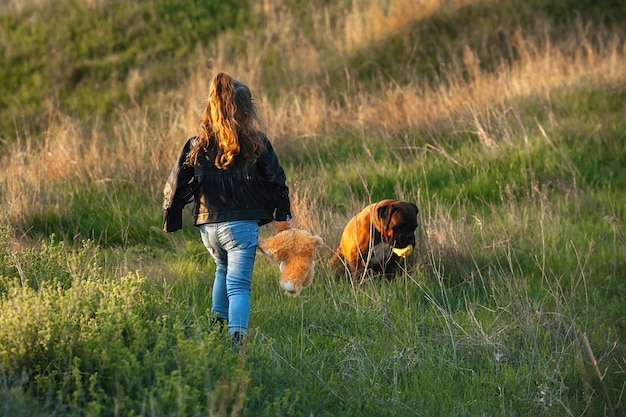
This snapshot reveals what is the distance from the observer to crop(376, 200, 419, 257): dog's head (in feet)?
19.0

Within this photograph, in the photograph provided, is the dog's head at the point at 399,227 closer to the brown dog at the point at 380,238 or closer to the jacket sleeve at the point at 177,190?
the brown dog at the point at 380,238

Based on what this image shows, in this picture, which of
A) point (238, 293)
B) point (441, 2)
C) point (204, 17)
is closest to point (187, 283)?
point (238, 293)

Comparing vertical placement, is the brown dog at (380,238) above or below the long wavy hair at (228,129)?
below

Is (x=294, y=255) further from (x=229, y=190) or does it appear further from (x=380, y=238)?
(x=380, y=238)

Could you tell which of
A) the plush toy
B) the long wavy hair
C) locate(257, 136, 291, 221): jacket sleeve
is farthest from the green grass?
the long wavy hair

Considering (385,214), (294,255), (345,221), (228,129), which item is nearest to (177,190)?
(228,129)

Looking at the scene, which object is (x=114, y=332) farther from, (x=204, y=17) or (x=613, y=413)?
(x=204, y=17)

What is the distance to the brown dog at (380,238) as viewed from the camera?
5812mm

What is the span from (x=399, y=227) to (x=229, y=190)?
141cm

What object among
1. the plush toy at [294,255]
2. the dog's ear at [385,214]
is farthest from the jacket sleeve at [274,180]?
the dog's ear at [385,214]

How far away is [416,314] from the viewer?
5.45 meters

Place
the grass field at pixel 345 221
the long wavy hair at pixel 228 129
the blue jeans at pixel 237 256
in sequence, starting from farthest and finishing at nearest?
the long wavy hair at pixel 228 129 → the blue jeans at pixel 237 256 → the grass field at pixel 345 221

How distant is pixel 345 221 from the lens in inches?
272

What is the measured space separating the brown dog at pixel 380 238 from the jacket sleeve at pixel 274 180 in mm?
809
